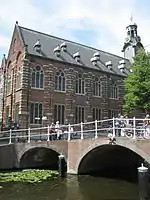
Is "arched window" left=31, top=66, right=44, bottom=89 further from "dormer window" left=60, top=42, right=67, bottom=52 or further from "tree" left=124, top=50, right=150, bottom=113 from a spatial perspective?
"tree" left=124, top=50, right=150, bottom=113

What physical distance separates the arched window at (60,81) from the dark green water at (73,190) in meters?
19.1

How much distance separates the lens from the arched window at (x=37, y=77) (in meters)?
34.3

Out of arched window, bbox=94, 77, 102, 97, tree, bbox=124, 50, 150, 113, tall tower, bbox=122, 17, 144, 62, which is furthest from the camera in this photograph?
tall tower, bbox=122, 17, 144, 62

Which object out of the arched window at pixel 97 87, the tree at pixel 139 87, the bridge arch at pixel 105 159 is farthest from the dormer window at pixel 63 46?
the bridge arch at pixel 105 159

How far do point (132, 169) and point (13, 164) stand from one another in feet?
32.7

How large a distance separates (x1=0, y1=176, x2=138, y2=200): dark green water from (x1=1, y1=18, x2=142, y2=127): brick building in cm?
1615

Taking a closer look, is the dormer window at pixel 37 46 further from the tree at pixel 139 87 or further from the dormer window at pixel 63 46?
the tree at pixel 139 87

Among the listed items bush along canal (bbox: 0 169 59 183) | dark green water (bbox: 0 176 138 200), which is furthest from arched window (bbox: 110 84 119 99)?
dark green water (bbox: 0 176 138 200)

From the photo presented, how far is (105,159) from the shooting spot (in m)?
22.4

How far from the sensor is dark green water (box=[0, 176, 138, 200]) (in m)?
13.6

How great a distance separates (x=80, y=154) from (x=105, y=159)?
3509 mm

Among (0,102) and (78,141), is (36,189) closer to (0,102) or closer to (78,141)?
(78,141)

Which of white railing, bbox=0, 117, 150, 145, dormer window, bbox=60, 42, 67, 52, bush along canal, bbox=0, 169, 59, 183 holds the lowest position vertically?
bush along canal, bbox=0, 169, 59, 183

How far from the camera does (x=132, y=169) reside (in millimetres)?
24672
